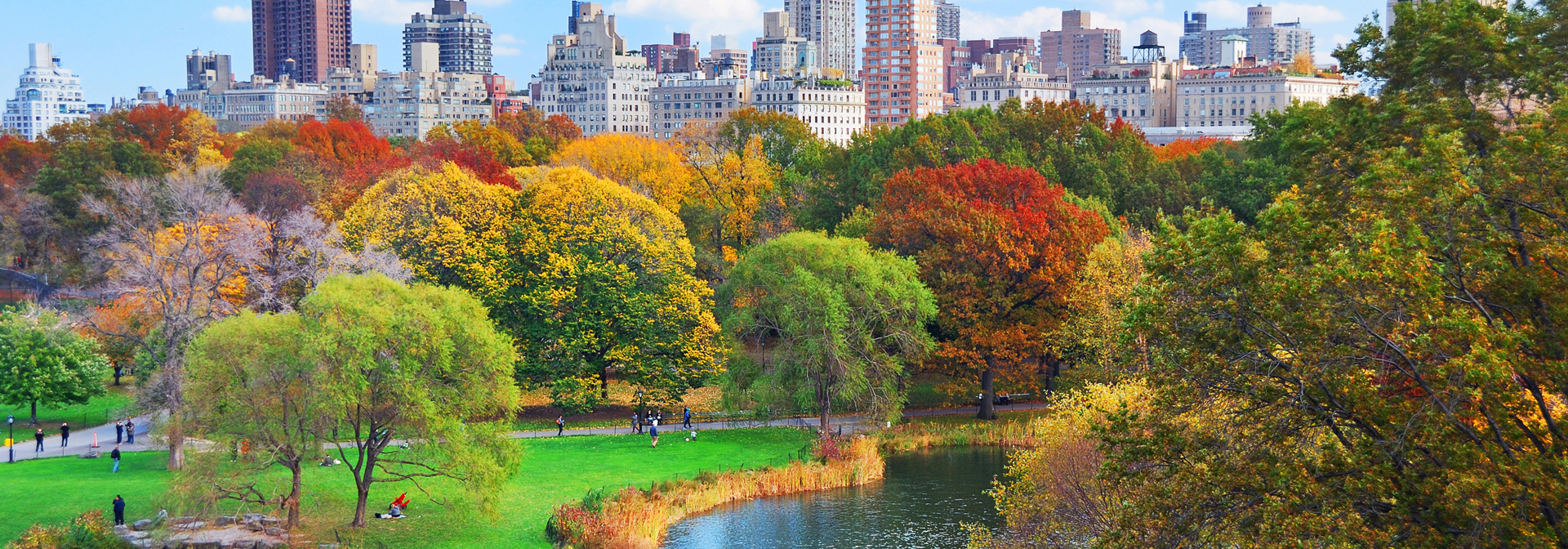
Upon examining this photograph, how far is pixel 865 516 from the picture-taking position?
39.8 meters

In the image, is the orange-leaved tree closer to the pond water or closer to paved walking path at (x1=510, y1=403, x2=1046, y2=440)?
paved walking path at (x1=510, y1=403, x2=1046, y2=440)

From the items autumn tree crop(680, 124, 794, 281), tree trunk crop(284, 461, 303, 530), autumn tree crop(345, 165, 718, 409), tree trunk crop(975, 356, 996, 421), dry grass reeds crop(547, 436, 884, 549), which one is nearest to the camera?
tree trunk crop(284, 461, 303, 530)

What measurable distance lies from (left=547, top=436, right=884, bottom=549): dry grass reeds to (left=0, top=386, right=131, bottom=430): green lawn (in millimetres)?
21983

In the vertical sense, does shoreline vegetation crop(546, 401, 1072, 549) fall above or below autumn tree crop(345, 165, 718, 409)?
below

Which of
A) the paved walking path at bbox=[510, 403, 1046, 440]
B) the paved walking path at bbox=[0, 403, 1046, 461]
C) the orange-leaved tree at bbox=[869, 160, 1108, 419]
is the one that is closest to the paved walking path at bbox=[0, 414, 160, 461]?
the paved walking path at bbox=[0, 403, 1046, 461]

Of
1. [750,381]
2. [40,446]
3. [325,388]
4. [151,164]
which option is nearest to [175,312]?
[40,446]

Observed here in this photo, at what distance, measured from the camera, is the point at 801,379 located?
48344 mm

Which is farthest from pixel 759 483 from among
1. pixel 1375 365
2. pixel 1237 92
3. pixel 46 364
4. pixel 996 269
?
pixel 1237 92

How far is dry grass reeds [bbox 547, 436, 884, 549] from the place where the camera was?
118 ft

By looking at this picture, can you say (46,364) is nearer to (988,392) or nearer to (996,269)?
(988,392)

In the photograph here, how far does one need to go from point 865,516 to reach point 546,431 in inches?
630

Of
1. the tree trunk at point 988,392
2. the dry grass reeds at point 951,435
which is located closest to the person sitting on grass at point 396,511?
the dry grass reeds at point 951,435

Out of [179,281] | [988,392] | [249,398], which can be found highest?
[179,281]

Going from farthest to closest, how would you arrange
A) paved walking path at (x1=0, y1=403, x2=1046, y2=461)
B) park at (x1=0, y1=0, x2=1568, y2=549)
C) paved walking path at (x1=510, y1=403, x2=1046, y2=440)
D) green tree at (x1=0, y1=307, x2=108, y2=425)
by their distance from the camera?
paved walking path at (x1=510, y1=403, x2=1046, y2=440) → green tree at (x1=0, y1=307, x2=108, y2=425) → paved walking path at (x1=0, y1=403, x2=1046, y2=461) → park at (x1=0, y1=0, x2=1568, y2=549)
